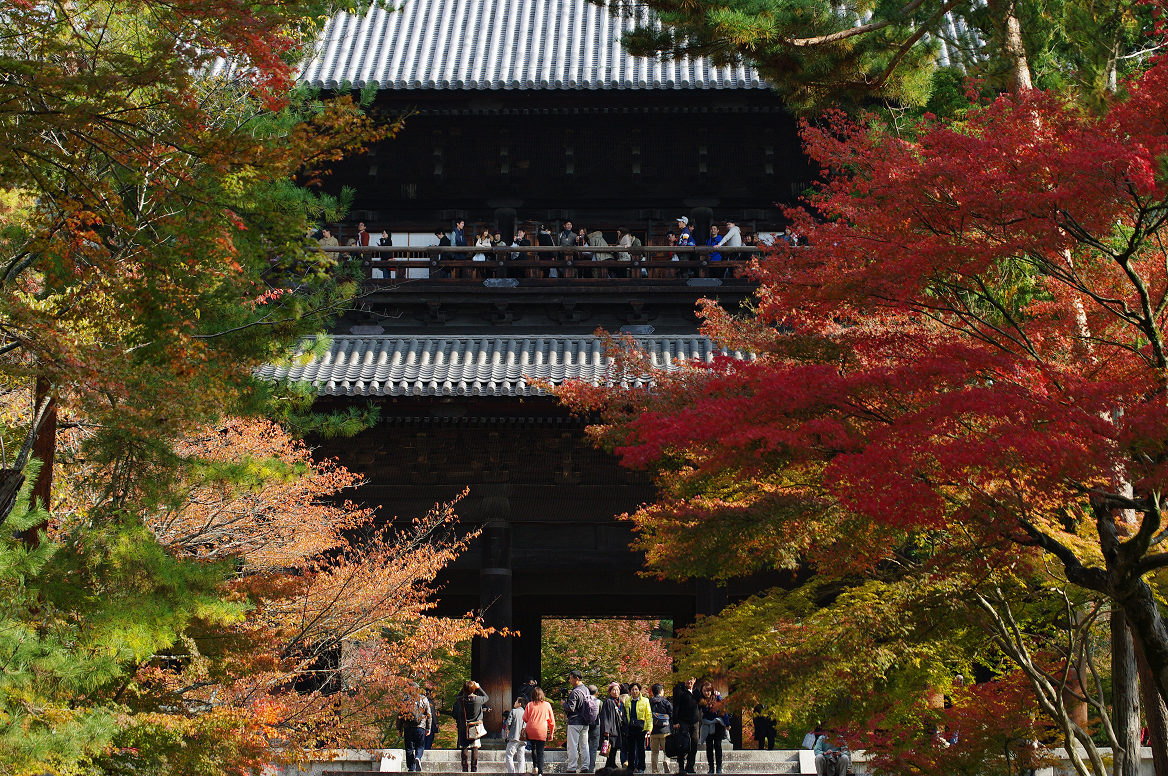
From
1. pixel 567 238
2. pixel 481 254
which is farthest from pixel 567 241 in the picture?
pixel 481 254

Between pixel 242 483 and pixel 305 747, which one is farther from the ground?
pixel 242 483

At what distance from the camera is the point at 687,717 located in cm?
1258

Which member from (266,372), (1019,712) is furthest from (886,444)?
(266,372)

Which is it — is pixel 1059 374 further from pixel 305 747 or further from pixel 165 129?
pixel 305 747

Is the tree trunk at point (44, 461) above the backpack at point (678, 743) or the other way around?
above

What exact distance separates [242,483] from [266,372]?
602 centimetres

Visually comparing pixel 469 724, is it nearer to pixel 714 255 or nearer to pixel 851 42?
pixel 714 255

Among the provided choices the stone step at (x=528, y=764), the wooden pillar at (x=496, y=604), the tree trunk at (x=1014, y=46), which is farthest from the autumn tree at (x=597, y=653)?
the tree trunk at (x=1014, y=46)

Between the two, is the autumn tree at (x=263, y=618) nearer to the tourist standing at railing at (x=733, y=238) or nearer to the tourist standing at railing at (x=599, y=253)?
the tourist standing at railing at (x=599, y=253)

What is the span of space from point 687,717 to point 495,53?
9.51 metres

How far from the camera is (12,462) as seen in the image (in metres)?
7.96

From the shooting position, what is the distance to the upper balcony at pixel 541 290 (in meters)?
14.5

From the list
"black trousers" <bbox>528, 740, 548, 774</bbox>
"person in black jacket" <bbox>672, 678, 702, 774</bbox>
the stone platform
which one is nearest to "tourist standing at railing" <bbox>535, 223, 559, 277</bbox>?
"person in black jacket" <bbox>672, 678, 702, 774</bbox>

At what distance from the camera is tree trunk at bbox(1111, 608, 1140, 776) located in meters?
7.41
